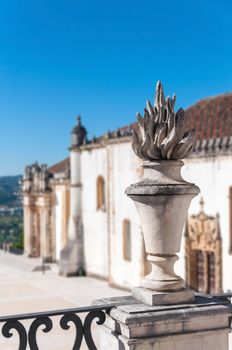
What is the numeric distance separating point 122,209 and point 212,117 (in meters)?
5.66

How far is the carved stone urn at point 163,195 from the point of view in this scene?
4.60 metres

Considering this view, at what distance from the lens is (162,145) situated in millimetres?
4711

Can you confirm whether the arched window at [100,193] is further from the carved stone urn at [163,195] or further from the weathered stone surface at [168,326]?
the weathered stone surface at [168,326]

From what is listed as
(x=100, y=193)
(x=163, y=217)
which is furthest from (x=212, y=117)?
(x=163, y=217)

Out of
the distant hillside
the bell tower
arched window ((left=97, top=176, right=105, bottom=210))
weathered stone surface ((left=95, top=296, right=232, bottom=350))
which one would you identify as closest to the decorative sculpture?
weathered stone surface ((left=95, top=296, right=232, bottom=350))

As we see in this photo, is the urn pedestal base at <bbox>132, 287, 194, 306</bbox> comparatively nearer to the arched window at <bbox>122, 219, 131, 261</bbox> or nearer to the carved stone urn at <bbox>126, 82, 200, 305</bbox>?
the carved stone urn at <bbox>126, 82, 200, 305</bbox>

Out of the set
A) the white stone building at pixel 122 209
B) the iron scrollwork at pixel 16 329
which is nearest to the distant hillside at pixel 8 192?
the white stone building at pixel 122 209

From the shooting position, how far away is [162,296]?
4.54 m

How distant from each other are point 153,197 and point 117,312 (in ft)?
3.00

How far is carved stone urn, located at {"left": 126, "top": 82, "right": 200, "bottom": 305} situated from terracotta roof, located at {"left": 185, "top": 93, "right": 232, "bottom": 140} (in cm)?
1812

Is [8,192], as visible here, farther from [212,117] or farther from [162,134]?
[162,134]

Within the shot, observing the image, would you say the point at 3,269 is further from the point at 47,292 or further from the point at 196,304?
the point at 196,304

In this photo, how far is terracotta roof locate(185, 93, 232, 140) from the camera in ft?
77.6

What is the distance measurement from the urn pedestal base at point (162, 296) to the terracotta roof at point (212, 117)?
18.3m
